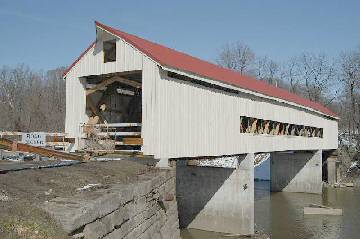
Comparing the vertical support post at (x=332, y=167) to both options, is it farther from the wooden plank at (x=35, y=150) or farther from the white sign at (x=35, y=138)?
the wooden plank at (x=35, y=150)

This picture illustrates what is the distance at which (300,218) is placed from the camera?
23594 millimetres

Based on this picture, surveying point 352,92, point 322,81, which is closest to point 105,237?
point 352,92

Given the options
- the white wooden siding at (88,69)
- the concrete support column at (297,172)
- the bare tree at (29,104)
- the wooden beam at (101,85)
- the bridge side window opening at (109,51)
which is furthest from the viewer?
the bare tree at (29,104)

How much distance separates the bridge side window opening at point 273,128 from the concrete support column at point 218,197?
1569mm

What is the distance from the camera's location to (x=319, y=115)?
31.5 m

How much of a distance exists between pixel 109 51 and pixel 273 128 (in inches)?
483

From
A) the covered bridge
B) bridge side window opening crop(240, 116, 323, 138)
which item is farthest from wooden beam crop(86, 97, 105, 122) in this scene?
bridge side window opening crop(240, 116, 323, 138)

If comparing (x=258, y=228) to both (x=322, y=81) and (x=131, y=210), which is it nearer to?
(x=131, y=210)

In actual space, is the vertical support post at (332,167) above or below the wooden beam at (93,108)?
below

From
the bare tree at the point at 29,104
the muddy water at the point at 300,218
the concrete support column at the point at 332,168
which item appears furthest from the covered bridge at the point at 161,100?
the bare tree at the point at 29,104

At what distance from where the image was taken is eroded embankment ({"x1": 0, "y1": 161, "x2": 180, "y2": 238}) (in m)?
4.94

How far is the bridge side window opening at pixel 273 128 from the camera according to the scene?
19820mm

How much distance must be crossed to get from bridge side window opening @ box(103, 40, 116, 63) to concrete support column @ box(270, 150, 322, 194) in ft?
75.5

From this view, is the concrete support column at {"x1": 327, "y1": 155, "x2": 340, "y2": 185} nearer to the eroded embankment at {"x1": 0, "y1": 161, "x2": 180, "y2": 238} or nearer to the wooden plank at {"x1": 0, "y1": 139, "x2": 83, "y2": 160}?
the eroded embankment at {"x1": 0, "y1": 161, "x2": 180, "y2": 238}
